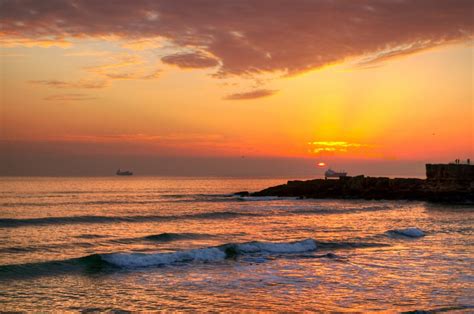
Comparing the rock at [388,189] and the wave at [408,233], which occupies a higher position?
the rock at [388,189]

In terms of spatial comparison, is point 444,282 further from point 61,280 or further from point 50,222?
point 50,222

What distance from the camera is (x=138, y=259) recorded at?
65.6ft

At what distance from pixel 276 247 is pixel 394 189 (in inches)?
1661

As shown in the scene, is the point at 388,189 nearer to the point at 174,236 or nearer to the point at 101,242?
the point at 174,236

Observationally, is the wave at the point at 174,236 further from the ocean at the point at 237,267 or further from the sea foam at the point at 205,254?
the sea foam at the point at 205,254

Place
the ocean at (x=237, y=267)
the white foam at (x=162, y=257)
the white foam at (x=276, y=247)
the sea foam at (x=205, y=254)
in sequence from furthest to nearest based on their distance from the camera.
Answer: the white foam at (x=276, y=247) → the sea foam at (x=205, y=254) → the white foam at (x=162, y=257) → the ocean at (x=237, y=267)

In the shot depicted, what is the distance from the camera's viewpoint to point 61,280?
16.7 meters

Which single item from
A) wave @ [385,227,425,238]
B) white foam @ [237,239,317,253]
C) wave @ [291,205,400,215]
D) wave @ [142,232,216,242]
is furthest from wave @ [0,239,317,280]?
wave @ [291,205,400,215]

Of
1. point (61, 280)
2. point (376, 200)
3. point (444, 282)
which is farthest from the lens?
point (376, 200)

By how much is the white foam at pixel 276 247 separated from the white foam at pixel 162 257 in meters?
1.53

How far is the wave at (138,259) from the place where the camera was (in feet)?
59.7

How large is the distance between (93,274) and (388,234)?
17771mm

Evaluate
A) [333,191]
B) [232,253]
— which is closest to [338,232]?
[232,253]

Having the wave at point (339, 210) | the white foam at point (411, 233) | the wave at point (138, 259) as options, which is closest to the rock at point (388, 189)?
the wave at point (339, 210)
